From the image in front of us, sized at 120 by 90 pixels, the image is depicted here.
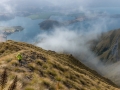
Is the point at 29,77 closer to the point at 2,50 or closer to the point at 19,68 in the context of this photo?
the point at 19,68

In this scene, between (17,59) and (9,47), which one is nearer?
(17,59)

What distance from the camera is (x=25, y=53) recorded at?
106ft

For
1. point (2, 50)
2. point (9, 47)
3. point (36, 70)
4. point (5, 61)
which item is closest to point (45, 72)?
point (36, 70)

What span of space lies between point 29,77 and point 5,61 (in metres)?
5.57

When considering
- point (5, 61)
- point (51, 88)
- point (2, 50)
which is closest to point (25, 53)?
point (5, 61)

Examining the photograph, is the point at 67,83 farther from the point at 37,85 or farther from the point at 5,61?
the point at 5,61

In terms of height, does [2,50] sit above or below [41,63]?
above

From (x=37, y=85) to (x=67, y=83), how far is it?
6.81 metres

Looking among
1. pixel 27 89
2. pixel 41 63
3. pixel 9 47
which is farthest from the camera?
pixel 9 47

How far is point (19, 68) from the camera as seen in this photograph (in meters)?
23.8

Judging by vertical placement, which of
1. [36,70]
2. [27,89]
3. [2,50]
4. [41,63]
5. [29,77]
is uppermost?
[2,50]

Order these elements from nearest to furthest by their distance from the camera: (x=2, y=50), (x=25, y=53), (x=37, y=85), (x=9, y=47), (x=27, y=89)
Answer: (x=27, y=89), (x=37, y=85), (x=25, y=53), (x=2, y=50), (x=9, y=47)

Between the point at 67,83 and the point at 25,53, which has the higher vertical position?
the point at 25,53

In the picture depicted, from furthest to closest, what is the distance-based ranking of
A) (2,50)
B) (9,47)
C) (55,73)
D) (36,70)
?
(9,47) → (2,50) → (55,73) → (36,70)
